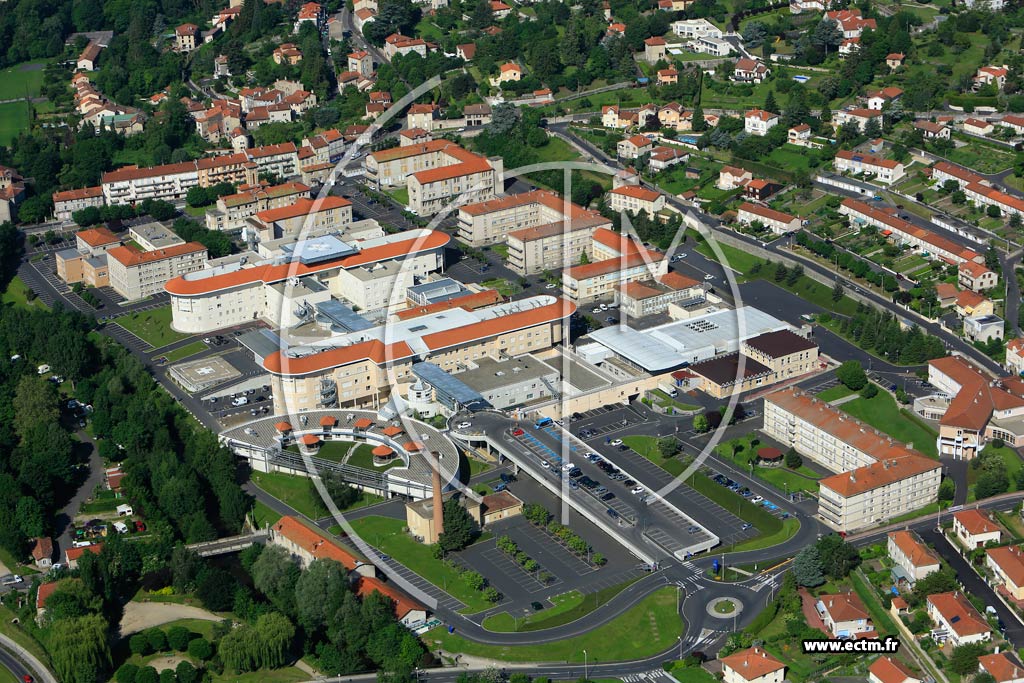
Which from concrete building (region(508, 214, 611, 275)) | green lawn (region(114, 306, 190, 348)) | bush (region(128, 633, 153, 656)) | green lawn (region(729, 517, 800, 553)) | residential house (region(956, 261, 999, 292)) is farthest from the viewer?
concrete building (region(508, 214, 611, 275))

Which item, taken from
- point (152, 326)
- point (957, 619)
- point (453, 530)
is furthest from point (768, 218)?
point (957, 619)

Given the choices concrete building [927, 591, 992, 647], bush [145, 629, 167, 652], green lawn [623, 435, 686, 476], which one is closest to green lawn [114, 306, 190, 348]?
bush [145, 629, 167, 652]

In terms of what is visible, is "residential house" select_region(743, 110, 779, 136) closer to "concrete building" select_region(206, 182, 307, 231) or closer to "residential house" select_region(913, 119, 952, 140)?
"residential house" select_region(913, 119, 952, 140)

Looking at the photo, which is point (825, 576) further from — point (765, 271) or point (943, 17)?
point (943, 17)

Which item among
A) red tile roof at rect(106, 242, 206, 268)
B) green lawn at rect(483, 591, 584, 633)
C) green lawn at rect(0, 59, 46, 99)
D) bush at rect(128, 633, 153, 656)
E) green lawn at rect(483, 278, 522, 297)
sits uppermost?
green lawn at rect(0, 59, 46, 99)

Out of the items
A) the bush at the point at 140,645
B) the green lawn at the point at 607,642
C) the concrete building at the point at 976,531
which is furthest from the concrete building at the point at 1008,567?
the bush at the point at 140,645

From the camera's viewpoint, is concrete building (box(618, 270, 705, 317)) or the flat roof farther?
concrete building (box(618, 270, 705, 317))
